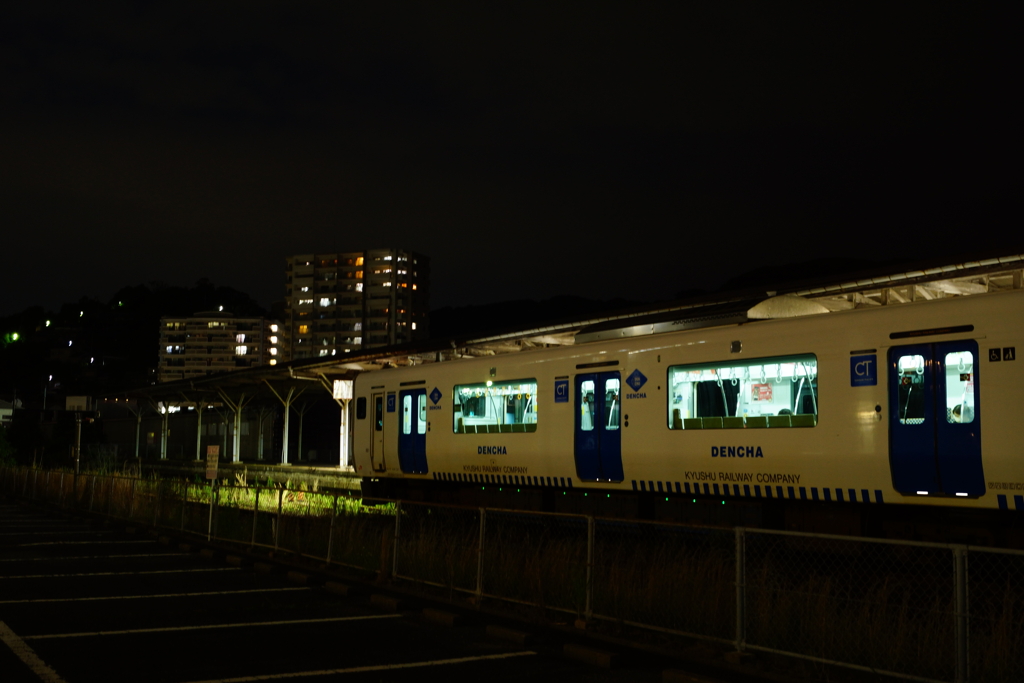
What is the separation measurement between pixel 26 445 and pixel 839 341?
49.6 m

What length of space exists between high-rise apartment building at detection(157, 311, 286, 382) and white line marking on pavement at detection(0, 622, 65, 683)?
155317 millimetres

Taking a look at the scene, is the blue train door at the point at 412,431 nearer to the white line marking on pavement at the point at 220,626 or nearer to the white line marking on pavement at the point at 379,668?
the white line marking on pavement at the point at 220,626

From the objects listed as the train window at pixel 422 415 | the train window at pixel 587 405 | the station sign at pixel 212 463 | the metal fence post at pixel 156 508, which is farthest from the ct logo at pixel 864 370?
the metal fence post at pixel 156 508

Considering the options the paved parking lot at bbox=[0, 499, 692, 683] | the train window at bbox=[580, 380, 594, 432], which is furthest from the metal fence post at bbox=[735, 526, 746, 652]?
the train window at bbox=[580, 380, 594, 432]

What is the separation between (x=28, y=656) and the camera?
289 inches

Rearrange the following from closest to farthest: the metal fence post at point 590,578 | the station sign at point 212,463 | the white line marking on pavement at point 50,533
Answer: the metal fence post at point 590,578 → the station sign at point 212,463 → the white line marking on pavement at point 50,533

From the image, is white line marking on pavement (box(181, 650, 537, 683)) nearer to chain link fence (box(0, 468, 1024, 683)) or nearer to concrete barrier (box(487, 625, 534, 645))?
concrete barrier (box(487, 625, 534, 645))

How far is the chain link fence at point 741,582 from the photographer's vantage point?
668 centimetres

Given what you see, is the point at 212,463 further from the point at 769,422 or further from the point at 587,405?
the point at 769,422

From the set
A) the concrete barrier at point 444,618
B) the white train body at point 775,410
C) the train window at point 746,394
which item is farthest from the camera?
the train window at point 746,394

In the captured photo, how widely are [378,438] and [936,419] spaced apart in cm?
1344

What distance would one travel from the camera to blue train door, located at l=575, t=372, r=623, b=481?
49.9 ft

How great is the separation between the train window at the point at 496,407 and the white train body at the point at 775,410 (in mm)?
34

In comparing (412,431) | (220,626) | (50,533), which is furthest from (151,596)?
(412,431)
